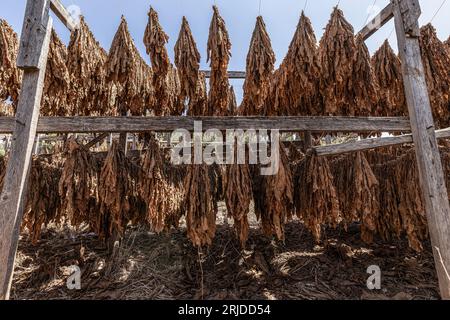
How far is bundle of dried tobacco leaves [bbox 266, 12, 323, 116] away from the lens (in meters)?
3.38

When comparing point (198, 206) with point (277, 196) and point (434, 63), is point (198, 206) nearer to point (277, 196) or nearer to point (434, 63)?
point (277, 196)

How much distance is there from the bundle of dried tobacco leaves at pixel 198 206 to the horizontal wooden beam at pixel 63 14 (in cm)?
262

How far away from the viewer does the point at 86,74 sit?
3639 mm

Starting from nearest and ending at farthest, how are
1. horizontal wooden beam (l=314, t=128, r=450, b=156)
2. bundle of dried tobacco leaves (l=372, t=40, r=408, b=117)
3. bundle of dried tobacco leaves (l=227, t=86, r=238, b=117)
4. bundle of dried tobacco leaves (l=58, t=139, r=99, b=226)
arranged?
1. bundle of dried tobacco leaves (l=58, t=139, r=99, b=226)
2. horizontal wooden beam (l=314, t=128, r=450, b=156)
3. bundle of dried tobacco leaves (l=372, t=40, r=408, b=117)
4. bundle of dried tobacco leaves (l=227, t=86, r=238, b=117)

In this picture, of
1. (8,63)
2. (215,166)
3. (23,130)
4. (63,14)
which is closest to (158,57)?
(63,14)

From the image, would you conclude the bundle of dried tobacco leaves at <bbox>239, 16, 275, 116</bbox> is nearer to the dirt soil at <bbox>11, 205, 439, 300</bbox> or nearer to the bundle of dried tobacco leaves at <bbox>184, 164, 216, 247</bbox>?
the bundle of dried tobacco leaves at <bbox>184, 164, 216, 247</bbox>

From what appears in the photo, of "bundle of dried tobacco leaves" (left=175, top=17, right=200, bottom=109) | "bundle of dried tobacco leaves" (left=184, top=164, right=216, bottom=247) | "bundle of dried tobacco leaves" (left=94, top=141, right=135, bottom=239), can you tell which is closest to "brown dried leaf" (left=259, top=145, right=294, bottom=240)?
"bundle of dried tobacco leaves" (left=184, top=164, right=216, bottom=247)

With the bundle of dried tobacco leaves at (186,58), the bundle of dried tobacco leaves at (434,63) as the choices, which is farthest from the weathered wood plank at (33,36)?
the bundle of dried tobacco leaves at (434,63)

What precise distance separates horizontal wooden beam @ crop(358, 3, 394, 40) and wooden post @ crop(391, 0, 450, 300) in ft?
0.36

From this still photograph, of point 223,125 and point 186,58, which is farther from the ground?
point 186,58

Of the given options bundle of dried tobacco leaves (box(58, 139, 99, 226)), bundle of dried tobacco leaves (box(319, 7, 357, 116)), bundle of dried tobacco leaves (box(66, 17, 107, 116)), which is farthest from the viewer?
bundle of dried tobacco leaves (box(66, 17, 107, 116))

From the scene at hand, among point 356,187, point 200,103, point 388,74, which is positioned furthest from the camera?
point 200,103

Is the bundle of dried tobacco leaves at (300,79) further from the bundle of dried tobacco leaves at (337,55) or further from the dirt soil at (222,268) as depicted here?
the dirt soil at (222,268)

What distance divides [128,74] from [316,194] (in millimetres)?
3013
